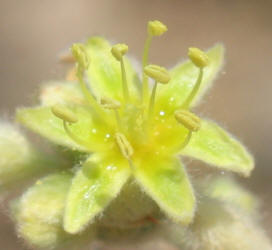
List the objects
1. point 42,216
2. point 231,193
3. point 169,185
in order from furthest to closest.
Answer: point 231,193, point 42,216, point 169,185

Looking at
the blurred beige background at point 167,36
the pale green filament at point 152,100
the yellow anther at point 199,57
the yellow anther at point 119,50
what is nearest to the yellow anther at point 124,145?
the pale green filament at point 152,100

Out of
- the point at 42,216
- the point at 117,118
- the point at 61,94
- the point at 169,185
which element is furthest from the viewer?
the point at 61,94

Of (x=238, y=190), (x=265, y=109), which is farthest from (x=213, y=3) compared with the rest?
Answer: (x=238, y=190)

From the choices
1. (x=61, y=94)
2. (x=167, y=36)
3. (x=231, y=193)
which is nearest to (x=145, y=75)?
(x=61, y=94)

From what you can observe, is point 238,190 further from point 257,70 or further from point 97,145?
point 257,70

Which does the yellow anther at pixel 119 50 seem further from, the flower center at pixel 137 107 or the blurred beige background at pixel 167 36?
the blurred beige background at pixel 167 36

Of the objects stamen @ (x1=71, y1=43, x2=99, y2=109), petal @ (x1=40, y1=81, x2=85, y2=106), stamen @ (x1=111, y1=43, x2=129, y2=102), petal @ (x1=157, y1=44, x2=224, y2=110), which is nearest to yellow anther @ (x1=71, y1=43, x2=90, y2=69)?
stamen @ (x1=71, y1=43, x2=99, y2=109)

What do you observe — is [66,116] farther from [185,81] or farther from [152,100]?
[185,81]
